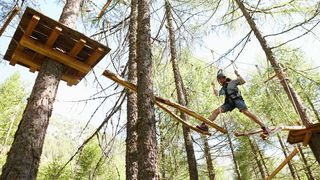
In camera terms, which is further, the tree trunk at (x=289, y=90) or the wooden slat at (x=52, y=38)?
the tree trunk at (x=289, y=90)

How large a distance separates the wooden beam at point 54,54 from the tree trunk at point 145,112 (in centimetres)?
101

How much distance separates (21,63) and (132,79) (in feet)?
6.27

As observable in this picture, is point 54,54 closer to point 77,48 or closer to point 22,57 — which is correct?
point 77,48

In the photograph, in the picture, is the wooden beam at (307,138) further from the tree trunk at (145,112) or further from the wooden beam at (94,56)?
the wooden beam at (94,56)

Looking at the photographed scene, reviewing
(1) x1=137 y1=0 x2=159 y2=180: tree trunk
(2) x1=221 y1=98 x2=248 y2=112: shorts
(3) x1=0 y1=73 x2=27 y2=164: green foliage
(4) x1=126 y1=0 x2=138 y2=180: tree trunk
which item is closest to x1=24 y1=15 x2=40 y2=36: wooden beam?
(1) x1=137 y1=0 x2=159 y2=180: tree trunk

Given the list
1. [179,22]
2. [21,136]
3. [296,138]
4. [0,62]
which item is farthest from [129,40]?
[296,138]

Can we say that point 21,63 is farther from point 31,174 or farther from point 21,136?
point 31,174

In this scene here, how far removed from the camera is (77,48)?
4180mm

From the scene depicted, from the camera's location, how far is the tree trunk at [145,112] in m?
3.21

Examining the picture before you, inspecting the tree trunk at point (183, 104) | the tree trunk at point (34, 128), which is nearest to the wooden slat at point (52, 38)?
the tree trunk at point (34, 128)

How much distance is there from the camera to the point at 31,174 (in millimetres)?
3207

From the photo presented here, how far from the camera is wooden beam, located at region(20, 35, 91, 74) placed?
159 inches

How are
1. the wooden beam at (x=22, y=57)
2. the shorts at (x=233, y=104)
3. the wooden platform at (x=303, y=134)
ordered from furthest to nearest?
the shorts at (x=233, y=104) < the wooden platform at (x=303, y=134) < the wooden beam at (x=22, y=57)

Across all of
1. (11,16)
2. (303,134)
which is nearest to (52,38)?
(11,16)
